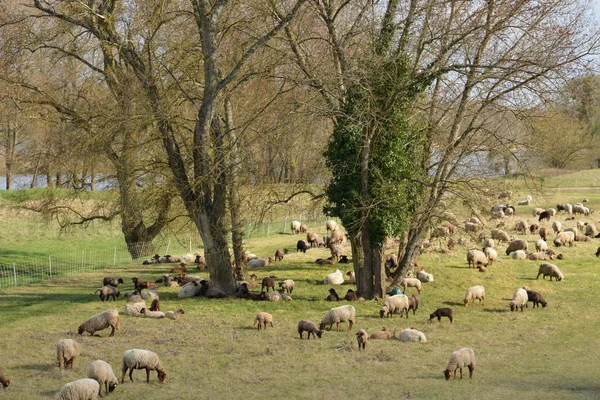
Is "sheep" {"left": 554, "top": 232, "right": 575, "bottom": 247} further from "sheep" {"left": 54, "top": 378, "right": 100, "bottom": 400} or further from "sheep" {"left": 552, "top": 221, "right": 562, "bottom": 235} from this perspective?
"sheep" {"left": 54, "top": 378, "right": 100, "bottom": 400}

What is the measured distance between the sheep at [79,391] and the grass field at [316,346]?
1.01 m

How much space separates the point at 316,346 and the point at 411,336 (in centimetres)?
256

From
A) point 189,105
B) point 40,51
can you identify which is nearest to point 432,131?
point 189,105

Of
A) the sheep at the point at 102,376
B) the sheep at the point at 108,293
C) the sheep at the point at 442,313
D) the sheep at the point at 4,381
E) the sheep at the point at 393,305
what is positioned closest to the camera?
the sheep at the point at 102,376

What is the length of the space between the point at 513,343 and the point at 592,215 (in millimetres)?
33718

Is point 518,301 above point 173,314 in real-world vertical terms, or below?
below

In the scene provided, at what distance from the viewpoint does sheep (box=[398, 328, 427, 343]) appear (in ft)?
59.7

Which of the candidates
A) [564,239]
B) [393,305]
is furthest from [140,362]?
[564,239]

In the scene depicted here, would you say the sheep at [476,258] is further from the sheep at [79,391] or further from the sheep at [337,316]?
the sheep at [79,391]

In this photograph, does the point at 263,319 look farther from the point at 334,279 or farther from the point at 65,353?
the point at 334,279

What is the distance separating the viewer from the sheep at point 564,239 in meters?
37.1

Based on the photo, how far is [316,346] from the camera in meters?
17.8

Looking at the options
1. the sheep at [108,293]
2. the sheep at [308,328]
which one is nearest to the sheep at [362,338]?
the sheep at [308,328]

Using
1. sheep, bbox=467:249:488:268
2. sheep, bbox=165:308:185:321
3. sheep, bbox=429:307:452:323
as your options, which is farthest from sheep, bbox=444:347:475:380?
sheep, bbox=467:249:488:268
